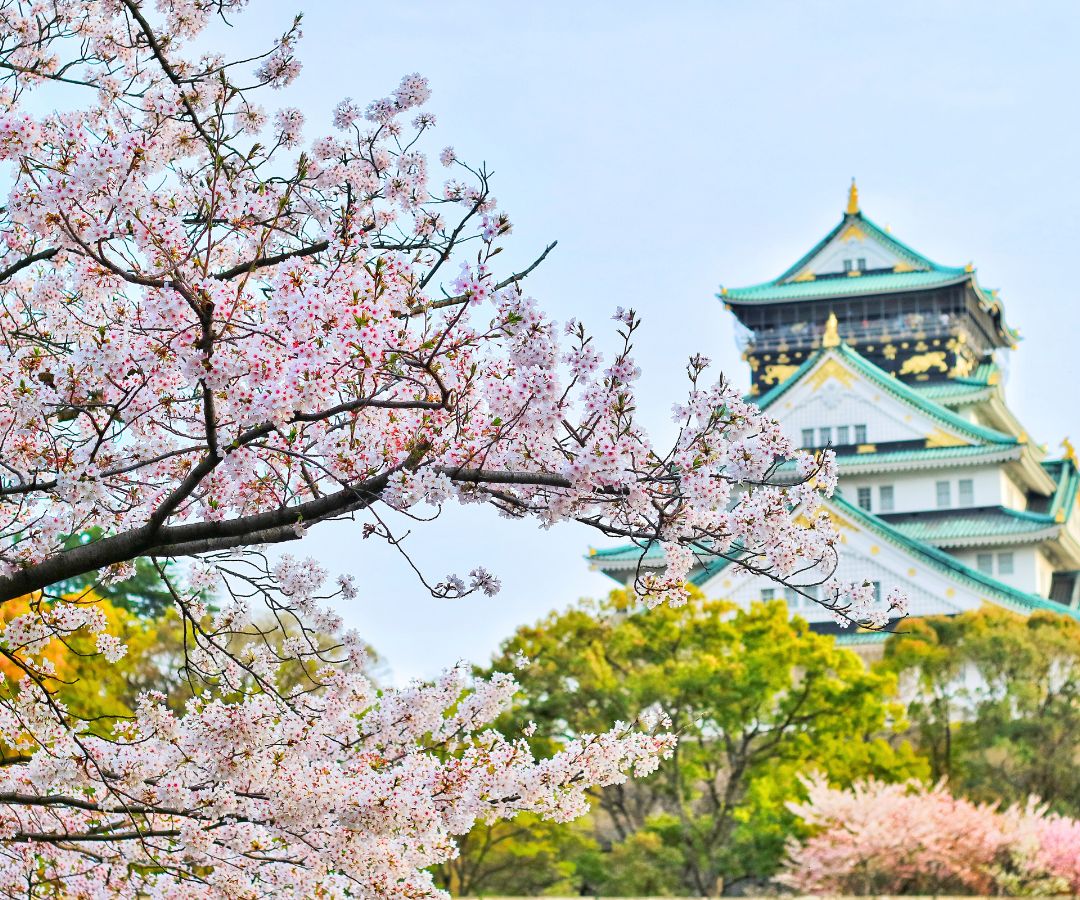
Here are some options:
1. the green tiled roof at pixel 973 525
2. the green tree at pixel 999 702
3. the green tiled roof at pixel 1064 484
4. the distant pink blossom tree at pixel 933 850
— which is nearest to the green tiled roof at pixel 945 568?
the green tiled roof at pixel 973 525

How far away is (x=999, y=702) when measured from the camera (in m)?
A: 28.3

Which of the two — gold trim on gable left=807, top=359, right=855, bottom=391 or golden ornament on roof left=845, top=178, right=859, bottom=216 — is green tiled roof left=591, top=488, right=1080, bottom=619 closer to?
gold trim on gable left=807, top=359, right=855, bottom=391

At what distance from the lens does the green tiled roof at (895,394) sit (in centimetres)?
4094

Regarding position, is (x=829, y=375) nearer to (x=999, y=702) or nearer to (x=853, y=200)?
(x=853, y=200)

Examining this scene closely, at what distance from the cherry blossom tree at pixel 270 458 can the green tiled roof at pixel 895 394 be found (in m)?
34.5

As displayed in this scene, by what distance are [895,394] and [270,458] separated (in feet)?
124

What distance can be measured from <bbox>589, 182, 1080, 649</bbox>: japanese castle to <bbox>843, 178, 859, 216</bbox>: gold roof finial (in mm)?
57

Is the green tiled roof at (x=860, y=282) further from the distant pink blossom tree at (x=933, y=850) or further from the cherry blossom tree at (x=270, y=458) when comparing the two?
the cherry blossom tree at (x=270, y=458)

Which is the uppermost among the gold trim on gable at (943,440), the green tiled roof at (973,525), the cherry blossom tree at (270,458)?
the gold trim on gable at (943,440)

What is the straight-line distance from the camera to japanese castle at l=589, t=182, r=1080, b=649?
38.1 m

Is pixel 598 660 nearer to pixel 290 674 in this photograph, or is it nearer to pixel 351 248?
pixel 290 674

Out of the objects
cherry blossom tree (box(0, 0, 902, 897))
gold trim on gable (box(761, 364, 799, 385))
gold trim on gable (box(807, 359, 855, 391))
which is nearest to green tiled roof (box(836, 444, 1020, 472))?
gold trim on gable (box(807, 359, 855, 391))

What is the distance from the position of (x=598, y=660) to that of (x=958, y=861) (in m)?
6.31

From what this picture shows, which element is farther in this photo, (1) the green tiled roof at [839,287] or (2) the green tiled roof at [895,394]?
(1) the green tiled roof at [839,287]
